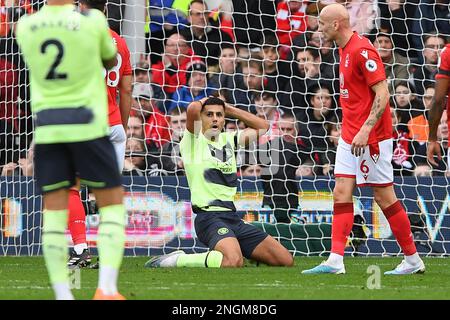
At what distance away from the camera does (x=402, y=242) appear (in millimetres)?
9031

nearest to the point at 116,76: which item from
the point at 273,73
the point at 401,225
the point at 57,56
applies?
the point at 401,225

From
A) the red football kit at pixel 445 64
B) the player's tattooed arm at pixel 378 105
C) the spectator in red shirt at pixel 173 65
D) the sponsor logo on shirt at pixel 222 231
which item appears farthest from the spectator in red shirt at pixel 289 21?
the red football kit at pixel 445 64

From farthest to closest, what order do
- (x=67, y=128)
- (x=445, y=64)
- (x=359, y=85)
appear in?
(x=359, y=85)
(x=445, y=64)
(x=67, y=128)

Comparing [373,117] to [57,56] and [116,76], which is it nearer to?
[116,76]

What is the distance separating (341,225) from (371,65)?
1358 millimetres

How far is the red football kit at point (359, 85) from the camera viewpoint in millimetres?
8844

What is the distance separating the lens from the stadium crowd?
1364 centimetres

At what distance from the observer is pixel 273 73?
1434 cm

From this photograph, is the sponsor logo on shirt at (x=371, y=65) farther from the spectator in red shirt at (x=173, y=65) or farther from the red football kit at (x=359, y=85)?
the spectator in red shirt at (x=173, y=65)

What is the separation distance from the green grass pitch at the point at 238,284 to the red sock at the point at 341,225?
0.88 feet

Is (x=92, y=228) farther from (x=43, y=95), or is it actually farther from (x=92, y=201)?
(x=43, y=95)

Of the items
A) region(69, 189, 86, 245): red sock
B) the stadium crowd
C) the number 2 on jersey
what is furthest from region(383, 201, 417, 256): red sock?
the stadium crowd

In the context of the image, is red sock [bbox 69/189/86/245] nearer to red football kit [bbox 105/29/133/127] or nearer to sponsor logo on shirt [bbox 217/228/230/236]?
red football kit [bbox 105/29/133/127]

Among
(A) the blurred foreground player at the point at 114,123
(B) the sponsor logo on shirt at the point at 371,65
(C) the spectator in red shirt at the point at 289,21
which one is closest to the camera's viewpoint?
(B) the sponsor logo on shirt at the point at 371,65
